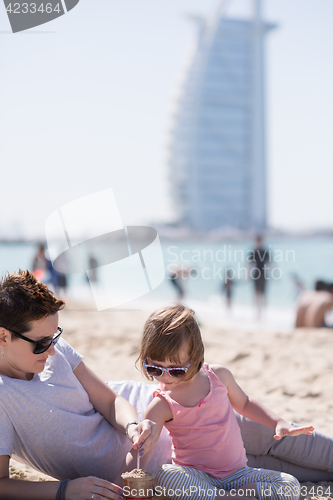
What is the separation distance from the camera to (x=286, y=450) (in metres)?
1.76

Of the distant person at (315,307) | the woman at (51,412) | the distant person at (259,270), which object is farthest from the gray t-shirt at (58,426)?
the distant person at (259,270)

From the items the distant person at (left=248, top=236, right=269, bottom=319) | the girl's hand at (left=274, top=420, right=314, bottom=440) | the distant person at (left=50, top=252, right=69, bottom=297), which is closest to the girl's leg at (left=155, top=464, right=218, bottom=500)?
the girl's hand at (left=274, top=420, right=314, bottom=440)

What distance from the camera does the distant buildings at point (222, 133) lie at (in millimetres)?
61344

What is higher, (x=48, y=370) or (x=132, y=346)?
(x=48, y=370)

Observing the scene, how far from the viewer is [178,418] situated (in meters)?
1.48

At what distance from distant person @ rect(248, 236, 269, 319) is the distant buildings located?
49968mm

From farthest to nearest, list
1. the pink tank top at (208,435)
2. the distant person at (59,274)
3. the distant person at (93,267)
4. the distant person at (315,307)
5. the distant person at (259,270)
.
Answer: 1. the distant person at (93,267)
2. the distant person at (59,274)
3. the distant person at (259,270)
4. the distant person at (315,307)
5. the pink tank top at (208,435)

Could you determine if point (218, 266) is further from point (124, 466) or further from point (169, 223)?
point (124, 466)

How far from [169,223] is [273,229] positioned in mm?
13627

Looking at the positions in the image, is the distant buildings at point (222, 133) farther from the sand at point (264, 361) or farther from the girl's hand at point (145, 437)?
the girl's hand at point (145, 437)

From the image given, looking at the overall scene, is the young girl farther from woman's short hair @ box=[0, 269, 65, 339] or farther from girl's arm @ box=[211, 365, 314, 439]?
woman's short hair @ box=[0, 269, 65, 339]

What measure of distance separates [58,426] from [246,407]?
0.62 meters

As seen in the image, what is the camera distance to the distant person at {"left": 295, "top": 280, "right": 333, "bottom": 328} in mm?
5957

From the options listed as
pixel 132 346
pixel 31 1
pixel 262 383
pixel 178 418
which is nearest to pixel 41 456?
pixel 178 418
